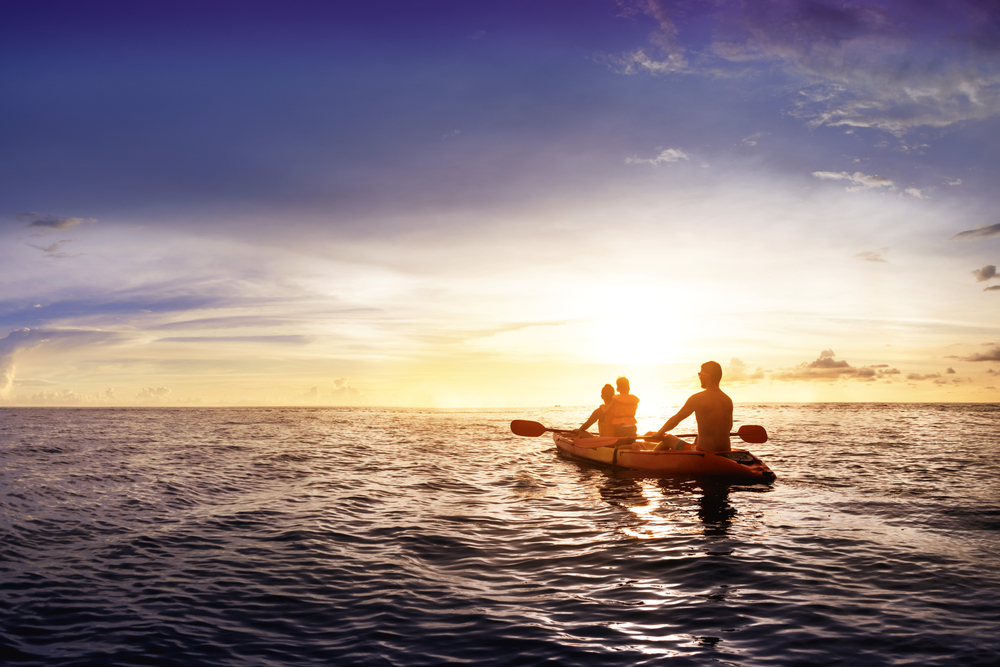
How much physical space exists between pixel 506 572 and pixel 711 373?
8.29 meters

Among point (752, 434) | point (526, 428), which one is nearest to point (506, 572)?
point (752, 434)

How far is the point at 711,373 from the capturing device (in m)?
13.2

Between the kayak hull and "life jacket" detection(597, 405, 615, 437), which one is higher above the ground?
"life jacket" detection(597, 405, 615, 437)

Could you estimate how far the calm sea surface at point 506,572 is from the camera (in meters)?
5.06

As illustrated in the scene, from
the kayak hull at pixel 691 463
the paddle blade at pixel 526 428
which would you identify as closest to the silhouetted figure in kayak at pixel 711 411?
the kayak hull at pixel 691 463

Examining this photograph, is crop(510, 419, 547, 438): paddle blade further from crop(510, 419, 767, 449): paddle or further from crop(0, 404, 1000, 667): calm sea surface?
crop(0, 404, 1000, 667): calm sea surface

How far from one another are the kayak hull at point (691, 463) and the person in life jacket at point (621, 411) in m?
1.21

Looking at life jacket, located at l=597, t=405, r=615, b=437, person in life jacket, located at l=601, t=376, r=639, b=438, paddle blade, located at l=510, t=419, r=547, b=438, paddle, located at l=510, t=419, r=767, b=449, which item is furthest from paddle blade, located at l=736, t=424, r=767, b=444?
paddle blade, located at l=510, t=419, r=547, b=438

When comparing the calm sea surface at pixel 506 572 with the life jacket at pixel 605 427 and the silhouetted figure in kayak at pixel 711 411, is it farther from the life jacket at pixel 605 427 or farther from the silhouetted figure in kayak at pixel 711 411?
the life jacket at pixel 605 427

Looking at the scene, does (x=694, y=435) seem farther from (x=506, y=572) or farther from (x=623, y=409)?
(x=506, y=572)

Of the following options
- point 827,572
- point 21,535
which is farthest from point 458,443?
point 827,572

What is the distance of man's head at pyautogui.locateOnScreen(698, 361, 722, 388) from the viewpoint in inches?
520

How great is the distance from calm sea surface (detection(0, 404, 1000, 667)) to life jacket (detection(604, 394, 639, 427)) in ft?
11.1

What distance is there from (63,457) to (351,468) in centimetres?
1476
